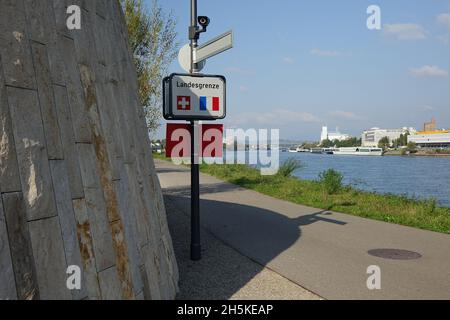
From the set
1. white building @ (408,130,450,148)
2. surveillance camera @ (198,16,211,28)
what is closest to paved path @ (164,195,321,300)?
surveillance camera @ (198,16,211,28)

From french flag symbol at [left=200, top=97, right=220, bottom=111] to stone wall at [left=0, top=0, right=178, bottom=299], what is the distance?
2.38m

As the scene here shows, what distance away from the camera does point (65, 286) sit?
2.86 metres

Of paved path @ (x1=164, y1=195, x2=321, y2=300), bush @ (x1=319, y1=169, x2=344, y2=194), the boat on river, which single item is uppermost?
paved path @ (x1=164, y1=195, x2=321, y2=300)

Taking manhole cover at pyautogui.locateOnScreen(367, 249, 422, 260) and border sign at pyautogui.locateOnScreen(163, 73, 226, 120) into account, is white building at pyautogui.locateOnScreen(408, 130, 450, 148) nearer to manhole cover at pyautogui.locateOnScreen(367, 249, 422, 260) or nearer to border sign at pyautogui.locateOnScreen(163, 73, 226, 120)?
manhole cover at pyautogui.locateOnScreen(367, 249, 422, 260)

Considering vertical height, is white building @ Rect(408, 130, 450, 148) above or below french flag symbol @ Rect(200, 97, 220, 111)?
below

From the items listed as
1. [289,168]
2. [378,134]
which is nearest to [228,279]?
[289,168]

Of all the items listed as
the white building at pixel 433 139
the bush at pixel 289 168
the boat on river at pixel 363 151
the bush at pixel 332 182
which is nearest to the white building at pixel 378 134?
the white building at pixel 433 139

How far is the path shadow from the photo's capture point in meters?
5.72

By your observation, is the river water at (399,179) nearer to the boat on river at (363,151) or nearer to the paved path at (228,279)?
the paved path at (228,279)

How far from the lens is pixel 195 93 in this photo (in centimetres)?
671

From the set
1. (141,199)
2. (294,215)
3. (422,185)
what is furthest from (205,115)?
(422,185)

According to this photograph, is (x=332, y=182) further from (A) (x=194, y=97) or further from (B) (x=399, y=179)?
(B) (x=399, y=179)

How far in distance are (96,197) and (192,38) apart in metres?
4.33

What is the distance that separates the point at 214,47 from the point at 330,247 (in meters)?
4.12
